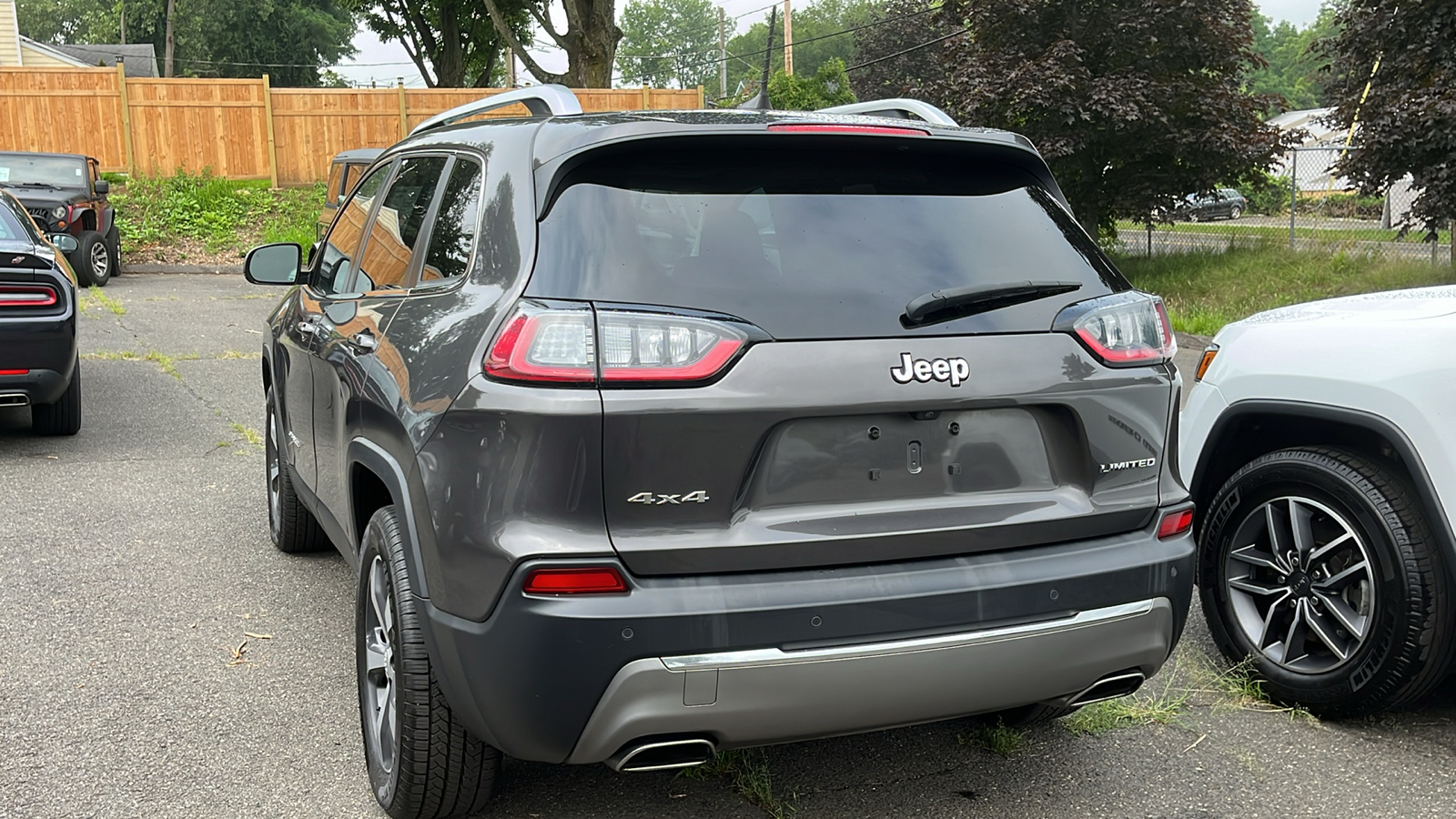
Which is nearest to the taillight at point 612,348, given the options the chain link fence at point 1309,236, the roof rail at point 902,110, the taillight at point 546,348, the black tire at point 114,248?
the taillight at point 546,348

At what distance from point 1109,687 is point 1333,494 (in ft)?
3.95

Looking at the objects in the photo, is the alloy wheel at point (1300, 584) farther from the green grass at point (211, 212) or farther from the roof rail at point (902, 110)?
the green grass at point (211, 212)

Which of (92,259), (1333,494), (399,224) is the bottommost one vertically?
(92,259)

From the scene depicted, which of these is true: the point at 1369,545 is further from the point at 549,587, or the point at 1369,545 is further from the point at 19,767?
the point at 19,767

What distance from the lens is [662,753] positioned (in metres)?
2.56

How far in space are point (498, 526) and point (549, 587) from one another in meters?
0.16

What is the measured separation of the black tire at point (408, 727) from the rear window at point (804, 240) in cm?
82

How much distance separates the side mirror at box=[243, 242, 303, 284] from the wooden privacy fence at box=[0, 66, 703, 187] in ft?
68.9

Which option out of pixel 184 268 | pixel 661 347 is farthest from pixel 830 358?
pixel 184 268

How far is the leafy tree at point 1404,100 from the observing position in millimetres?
Answer: 12938

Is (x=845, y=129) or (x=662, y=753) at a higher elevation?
(x=845, y=129)

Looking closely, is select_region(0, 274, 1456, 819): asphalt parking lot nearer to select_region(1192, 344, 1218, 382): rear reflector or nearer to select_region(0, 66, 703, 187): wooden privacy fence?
select_region(1192, 344, 1218, 382): rear reflector

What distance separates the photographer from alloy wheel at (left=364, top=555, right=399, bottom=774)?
118 inches

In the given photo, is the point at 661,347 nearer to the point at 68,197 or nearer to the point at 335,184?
the point at 335,184
